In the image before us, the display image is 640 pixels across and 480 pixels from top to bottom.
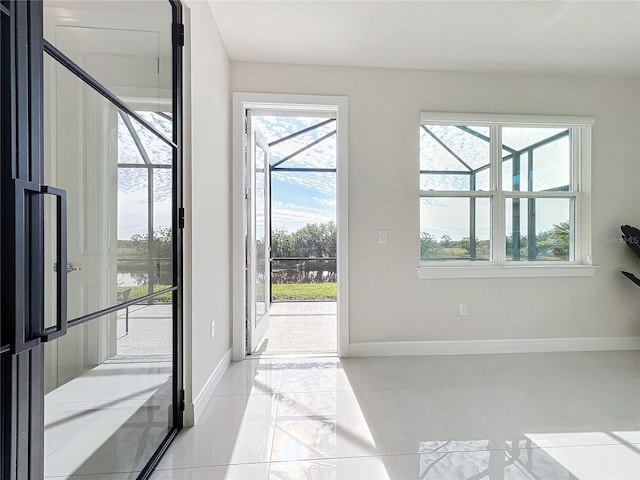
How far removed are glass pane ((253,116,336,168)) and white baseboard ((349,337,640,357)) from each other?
3.42 m

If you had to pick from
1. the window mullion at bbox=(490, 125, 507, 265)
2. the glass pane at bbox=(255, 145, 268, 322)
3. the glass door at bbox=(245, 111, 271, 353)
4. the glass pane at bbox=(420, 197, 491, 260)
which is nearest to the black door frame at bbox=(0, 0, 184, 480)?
the glass door at bbox=(245, 111, 271, 353)

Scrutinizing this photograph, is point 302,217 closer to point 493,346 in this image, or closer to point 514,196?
point 514,196

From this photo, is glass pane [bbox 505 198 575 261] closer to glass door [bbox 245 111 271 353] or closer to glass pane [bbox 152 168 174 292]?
glass door [bbox 245 111 271 353]

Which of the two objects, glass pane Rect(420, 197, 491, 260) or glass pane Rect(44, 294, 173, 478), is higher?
glass pane Rect(420, 197, 491, 260)

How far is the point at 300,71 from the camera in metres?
2.95

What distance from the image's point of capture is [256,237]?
3.25 meters

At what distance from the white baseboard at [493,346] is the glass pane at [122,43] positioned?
99.0 inches

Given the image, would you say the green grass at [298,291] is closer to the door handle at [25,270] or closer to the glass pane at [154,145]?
the glass pane at [154,145]

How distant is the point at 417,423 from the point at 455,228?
1907 mm

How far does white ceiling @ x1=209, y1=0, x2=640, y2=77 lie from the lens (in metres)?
2.21

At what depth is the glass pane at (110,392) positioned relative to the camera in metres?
0.99

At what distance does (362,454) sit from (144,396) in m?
1.09

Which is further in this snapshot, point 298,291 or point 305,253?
point 305,253

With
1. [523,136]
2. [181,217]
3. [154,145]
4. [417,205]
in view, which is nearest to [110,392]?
[181,217]
